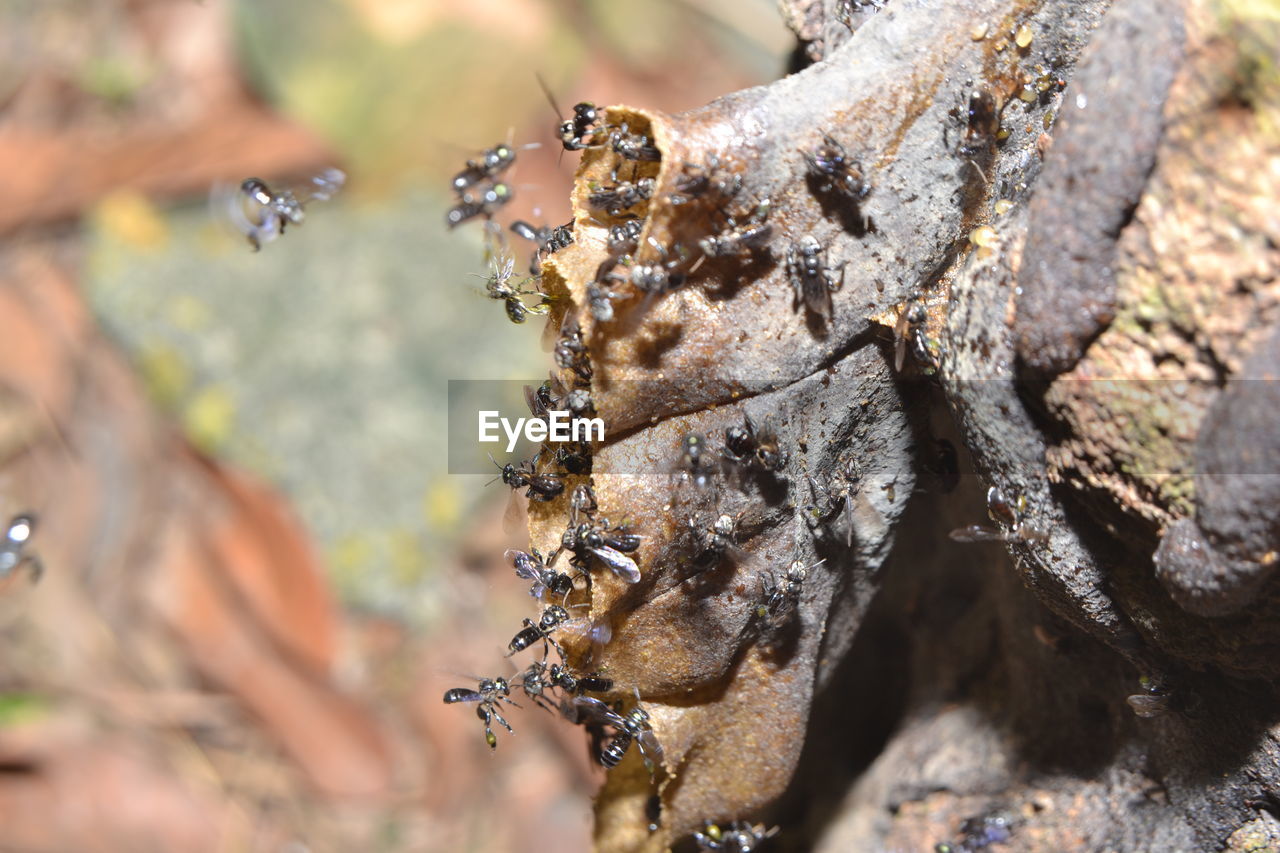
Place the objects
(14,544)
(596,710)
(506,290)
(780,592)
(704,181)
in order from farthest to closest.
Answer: (14,544), (506,290), (596,710), (780,592), (704,181)

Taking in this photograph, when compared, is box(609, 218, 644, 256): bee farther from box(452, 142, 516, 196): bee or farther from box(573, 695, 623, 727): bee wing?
box(452, 142, 516, 196): bee

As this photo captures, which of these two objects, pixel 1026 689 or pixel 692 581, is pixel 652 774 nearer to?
pixel 692 581

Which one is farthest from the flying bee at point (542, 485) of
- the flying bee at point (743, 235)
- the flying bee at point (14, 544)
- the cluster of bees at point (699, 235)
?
the flying bee at point (14, 544)

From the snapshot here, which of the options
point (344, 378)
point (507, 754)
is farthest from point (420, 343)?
point (507, 754)

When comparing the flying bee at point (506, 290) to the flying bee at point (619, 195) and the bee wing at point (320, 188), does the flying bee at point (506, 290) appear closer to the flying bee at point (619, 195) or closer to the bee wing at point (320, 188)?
the flying bee at point (619, 195)

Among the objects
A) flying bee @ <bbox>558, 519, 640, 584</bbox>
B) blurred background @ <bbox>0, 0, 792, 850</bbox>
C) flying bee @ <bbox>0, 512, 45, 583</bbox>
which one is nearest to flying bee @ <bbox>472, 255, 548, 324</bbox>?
flying bee @ <bbox>558, 519, 640, 584</bbox>

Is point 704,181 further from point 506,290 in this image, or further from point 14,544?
point 14,544

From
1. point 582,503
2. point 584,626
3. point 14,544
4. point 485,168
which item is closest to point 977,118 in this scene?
point 582,503
